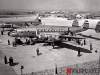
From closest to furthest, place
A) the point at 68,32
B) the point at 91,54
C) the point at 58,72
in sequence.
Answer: the point at 58,72 → the point at 91,54 → the point at 68,32

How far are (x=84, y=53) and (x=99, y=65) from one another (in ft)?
27.8

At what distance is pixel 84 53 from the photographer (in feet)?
101

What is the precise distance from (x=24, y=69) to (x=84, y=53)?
13.7 meters

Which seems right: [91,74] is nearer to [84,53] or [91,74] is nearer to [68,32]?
[84,53]

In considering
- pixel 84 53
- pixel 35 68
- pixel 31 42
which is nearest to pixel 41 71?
pixel 35 68

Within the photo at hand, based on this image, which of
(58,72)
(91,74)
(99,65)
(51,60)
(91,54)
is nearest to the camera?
(91,74)

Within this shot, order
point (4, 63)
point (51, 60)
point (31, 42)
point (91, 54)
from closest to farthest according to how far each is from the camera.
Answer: point (4, 63) → point (51, 60) → point (91, 54) → point (31, 42)

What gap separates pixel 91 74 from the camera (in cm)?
1939

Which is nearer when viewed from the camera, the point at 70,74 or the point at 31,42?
the point at 70,74

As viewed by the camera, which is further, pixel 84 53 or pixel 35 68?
pixel 84 53

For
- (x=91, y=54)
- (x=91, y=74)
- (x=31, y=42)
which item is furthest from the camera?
(x=31, y=42)

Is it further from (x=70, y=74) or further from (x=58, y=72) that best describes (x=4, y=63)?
(x=70, y=74)

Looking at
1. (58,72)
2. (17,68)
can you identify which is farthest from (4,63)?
(58,72)

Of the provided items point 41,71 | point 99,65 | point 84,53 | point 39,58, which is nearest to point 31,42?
point 39,58
